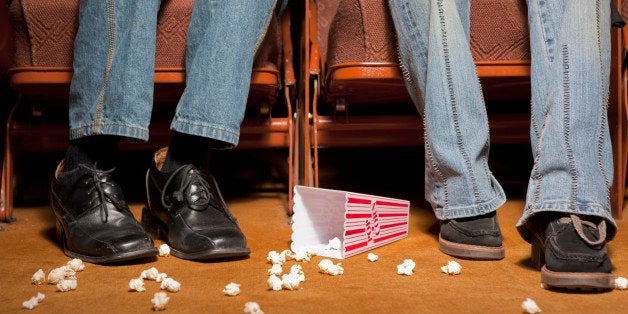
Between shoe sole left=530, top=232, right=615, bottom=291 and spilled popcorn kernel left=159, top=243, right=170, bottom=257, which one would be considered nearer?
shoe sole left=530, top=232, right=615, bottom=291

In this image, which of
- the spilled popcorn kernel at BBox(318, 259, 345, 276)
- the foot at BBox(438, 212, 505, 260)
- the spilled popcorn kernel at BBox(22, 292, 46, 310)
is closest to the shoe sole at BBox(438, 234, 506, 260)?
the foot at BBox(438, 212, 505, 260)

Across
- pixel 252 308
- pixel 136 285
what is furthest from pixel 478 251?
pixel 136 285

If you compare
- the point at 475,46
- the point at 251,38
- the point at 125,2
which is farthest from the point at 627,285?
the point at 125,2

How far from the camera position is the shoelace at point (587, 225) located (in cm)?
96

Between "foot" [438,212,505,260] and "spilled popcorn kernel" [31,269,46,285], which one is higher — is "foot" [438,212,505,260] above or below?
above

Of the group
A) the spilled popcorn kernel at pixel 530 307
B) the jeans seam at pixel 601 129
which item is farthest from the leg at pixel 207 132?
the jeans seam at pixel 601 129

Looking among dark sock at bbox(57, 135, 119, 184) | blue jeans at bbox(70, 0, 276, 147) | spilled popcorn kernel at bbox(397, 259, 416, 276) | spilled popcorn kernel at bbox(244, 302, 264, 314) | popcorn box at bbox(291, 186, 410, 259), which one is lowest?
spilled popcorn kernel at bbox(397, 259, 416, 276)

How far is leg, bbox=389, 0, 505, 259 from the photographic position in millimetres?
1159

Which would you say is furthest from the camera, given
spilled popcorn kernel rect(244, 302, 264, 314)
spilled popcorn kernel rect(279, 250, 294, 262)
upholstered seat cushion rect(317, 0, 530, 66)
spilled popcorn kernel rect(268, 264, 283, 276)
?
upholstered seat cushion rect(317, 0, 530, 66)

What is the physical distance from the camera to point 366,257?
1189mm

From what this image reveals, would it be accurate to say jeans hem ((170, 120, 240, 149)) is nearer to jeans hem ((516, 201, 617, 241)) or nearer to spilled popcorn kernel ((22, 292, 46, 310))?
spilled popcorn kernel ((22, 292, 46, 310))

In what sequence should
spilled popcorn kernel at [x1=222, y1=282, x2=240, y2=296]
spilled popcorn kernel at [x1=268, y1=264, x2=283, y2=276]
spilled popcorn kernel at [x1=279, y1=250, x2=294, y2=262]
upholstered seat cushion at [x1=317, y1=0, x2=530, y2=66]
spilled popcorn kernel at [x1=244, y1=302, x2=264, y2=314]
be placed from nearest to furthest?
1. spilled popcorn kernel at [x1=244, y1=302, x2=264, y2=314]
2. spilled popcorn kernel at [x1=222, y1=282, x2=240, y2=296]
3. spilled popcorn kernel at [x1=268, y1=264, x2=283, y2=276]
4. spilled popcorn kernel at [x1=279, y1=250, x2=294, y2=262]
5. upholstered seat cushion at [x1=317, y1=0, x2=530, y2=66]

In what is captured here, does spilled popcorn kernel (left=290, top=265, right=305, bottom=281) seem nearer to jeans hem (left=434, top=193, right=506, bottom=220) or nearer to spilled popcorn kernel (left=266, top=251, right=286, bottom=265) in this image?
spilled popcorn kernel (left=266, top=251, right=286, bottom=265)

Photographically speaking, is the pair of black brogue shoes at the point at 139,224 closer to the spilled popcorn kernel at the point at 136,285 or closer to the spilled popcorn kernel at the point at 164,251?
the spilled popcorn kernel at the point at 164,251
